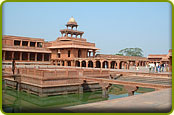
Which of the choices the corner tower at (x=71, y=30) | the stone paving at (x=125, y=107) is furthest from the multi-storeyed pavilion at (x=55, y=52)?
the stone paving at (x=125, y=107)

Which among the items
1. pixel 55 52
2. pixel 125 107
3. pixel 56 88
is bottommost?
pixel 56 88

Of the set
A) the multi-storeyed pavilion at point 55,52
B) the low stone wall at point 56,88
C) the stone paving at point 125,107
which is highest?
the multi-storeyed pavilion at point 55,52

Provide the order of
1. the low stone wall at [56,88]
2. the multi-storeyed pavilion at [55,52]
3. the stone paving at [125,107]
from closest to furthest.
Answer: the stone paving at [125,107] → the low stone wall at [56,88] → the multi-storeyed pavilion at [55,52]

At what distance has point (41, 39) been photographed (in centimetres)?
4156

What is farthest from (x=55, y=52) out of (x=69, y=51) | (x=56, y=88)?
(x=56, y=88)

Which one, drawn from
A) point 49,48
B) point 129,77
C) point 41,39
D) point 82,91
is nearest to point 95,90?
point 82,91

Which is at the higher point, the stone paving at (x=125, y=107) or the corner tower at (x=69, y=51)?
the corner tower at (x=69, y=51)

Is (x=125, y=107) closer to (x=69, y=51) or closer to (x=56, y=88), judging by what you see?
(x=56, y=88)

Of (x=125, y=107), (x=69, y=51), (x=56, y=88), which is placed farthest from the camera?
(x=69, y=51)

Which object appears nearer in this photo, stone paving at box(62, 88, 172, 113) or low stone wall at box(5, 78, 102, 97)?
stone paving at box(62, 88, 172, 113)

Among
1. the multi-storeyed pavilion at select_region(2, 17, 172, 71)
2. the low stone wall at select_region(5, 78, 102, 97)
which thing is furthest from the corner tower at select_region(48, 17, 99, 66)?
the low stone wall at select_region(5, 78, 102, 97)

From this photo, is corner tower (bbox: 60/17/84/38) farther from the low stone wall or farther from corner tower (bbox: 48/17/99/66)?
the low stone wall

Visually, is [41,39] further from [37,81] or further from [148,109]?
[148,109]

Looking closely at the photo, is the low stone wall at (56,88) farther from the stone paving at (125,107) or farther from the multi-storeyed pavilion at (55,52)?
the multi-storeyed pavilion at (55,52)
